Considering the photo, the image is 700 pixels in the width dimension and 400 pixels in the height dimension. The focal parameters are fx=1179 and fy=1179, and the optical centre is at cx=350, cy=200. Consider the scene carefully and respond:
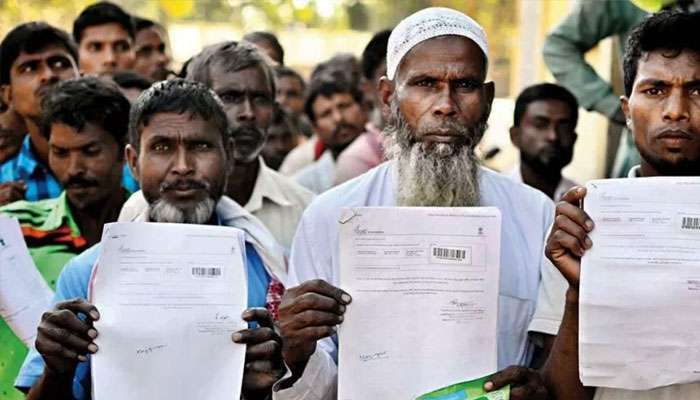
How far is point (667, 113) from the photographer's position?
324 cm

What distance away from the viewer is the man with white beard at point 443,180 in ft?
11.8

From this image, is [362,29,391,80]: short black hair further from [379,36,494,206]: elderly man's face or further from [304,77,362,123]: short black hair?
[379,36,494,206]: elderly man's face

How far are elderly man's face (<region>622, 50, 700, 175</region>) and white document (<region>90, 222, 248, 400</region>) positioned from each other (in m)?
1.25

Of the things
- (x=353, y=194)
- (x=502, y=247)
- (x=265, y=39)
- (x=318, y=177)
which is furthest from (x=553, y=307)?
(x=265, y=39)

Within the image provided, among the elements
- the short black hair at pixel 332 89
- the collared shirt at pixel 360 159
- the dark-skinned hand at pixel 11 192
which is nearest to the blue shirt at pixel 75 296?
the dark-skinned hand at pixel 11 192

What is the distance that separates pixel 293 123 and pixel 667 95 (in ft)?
22.1

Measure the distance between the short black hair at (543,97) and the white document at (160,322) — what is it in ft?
10.6

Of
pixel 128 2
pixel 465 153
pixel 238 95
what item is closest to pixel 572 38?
pixel 238 95

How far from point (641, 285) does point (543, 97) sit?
334 cm

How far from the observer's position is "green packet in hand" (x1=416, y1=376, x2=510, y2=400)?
10.5 ft

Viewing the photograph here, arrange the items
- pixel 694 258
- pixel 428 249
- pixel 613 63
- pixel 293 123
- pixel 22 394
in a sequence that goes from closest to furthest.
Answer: pixel 694 258
pixel 428 249
pixel 22 394
pixel 613 63
pixel 293 123

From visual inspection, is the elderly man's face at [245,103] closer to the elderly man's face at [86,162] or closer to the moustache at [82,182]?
the elderly man's face at [86,162]

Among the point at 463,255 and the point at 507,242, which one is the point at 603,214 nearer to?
the point at 463,255

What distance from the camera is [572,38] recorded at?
6.38m
